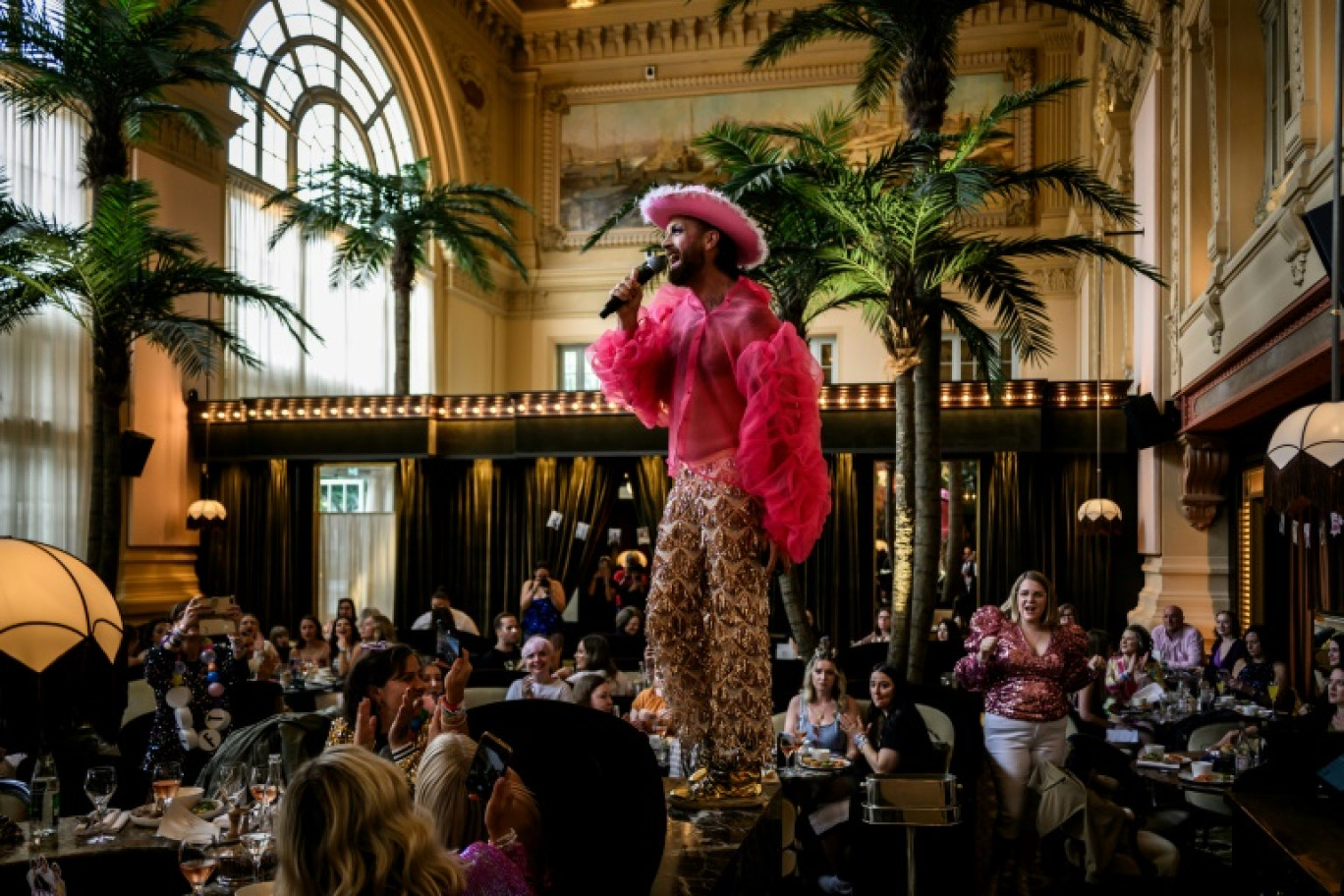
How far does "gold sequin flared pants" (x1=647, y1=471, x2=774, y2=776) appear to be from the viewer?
11.8ft

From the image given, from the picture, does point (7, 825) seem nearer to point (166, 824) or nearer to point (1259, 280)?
point (166, 824)

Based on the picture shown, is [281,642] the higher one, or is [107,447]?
[107,447]

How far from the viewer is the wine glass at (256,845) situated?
326 centimetres

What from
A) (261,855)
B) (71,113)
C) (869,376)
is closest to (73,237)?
(71,113)

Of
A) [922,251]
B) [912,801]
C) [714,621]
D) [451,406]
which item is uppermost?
[922,251]

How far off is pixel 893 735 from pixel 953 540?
726cm

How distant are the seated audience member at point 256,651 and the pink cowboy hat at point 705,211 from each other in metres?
6.96

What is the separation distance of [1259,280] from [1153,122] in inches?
182

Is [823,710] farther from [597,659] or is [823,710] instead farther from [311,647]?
[311,647]

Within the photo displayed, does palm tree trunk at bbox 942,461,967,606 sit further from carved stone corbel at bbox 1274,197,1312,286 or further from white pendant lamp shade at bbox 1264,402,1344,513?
white pendant lamp shade at bbox 1264,402,1344,513

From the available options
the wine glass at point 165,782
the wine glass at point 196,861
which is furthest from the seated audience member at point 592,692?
the wine glass at point 196,861

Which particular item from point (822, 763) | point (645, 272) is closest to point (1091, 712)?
point (822, 763)

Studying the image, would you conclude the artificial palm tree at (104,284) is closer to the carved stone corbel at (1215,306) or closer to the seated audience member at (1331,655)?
the carved stone corbel at (1215,306)

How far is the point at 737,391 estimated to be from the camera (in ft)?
12.1
